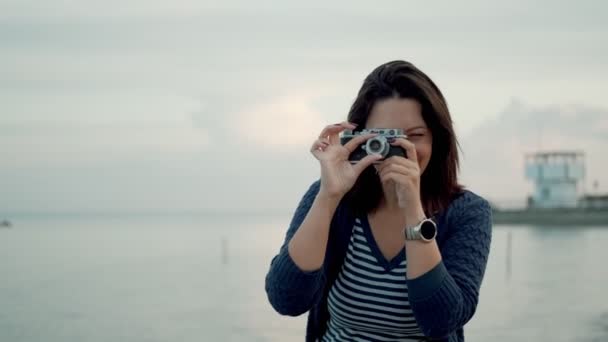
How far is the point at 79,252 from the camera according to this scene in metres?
38.1

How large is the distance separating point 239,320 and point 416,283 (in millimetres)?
12630

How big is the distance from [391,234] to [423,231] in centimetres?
16

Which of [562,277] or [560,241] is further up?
[562,277]

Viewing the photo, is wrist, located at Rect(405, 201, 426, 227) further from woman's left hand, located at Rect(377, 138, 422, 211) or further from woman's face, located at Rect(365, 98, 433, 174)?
woman's face, located at Rect(365, 98, 433, 174)

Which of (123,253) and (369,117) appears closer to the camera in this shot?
(369,117)

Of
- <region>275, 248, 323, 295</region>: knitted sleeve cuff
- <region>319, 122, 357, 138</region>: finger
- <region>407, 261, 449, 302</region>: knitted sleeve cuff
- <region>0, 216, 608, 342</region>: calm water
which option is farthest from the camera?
<region>0, 216, 608, 342</region>: calm water

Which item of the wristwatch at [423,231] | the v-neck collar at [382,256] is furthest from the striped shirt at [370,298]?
the wristwatch at [423,231]

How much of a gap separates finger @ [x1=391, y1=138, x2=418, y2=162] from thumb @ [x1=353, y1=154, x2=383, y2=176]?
51 mm

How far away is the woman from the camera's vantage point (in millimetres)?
1722

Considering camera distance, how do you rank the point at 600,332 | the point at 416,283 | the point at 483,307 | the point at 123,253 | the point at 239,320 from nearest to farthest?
the point at 416,283 → the point at 600,332 → the point at 239,320 → the point at 483,307 → the point at 123,253

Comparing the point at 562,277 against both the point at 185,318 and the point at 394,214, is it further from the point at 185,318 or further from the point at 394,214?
the point at 394,214

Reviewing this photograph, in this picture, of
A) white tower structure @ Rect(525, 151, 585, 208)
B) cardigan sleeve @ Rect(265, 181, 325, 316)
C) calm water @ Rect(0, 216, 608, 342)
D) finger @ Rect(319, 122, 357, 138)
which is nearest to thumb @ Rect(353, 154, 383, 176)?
finger @ Rect(319, 122, 357, 138)

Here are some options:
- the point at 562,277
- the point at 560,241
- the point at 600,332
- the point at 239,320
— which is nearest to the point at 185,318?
the point at 239,320

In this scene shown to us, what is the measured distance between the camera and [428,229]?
1715mm
